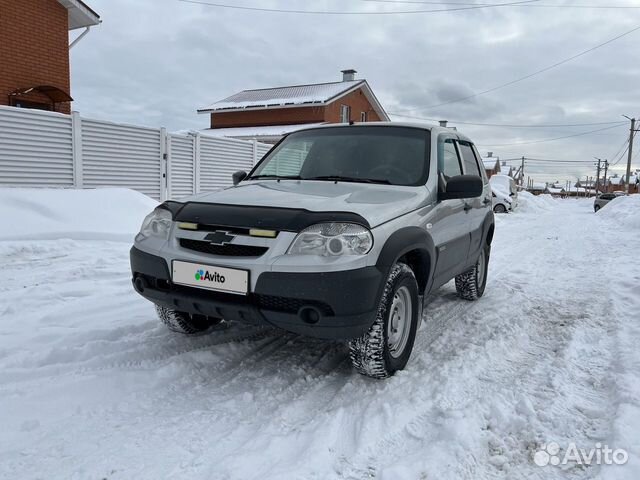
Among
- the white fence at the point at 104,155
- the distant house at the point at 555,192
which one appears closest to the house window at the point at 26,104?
the white fence at the point at 104,155

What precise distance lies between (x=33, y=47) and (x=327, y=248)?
13637mm

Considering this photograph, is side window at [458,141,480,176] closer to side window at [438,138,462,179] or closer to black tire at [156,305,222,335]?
side window at [438,138,462,179]

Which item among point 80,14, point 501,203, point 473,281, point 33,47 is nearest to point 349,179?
point 473,281

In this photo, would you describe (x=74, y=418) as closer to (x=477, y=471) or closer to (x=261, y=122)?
(x=477, y=471)

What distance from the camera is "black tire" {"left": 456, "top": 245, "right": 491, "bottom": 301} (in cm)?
500

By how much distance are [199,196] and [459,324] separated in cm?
257

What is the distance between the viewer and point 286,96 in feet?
88.9

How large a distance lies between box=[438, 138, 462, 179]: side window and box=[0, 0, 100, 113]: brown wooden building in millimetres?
11934

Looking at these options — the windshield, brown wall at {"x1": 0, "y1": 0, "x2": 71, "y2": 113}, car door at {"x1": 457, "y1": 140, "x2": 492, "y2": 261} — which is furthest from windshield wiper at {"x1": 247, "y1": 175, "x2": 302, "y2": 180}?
brown wall at {"x1": 0, "y1": 0, "x2": 71, "y2": 113}

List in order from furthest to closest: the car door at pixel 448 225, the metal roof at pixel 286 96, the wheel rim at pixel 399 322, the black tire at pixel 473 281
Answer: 1. the metal roof at pixel 286 96
2. the black tire at pixel 473 281
3. the car door at pixel 448 225
4. the wheel rim at pixel 399 322

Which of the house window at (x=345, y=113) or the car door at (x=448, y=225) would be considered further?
A: the house window at (x=345, y=113)

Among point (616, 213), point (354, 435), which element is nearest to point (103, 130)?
point (354, 435)

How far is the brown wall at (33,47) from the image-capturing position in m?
11.9

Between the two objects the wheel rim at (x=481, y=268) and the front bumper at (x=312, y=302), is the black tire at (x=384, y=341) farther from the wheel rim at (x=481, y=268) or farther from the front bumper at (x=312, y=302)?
the wheel rim at (x=481, y=268)
